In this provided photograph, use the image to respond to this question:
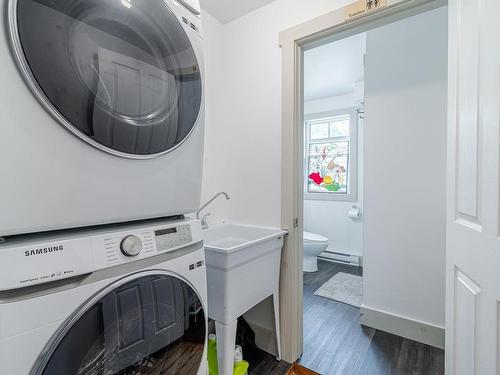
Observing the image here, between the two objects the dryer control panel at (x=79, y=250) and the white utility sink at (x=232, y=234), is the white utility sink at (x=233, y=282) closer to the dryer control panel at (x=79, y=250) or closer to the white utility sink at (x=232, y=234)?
the white utility sink at (x=232, y=234)

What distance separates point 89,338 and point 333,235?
11.0ft

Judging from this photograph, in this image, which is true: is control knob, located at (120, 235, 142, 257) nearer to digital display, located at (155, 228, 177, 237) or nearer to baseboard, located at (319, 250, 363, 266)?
digital display, located at (155, 228, 177, 237)

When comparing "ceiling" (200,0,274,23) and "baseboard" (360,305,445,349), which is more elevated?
"ceiling" (200,0,274,23)

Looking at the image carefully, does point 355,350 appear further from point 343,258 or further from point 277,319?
point 343,258

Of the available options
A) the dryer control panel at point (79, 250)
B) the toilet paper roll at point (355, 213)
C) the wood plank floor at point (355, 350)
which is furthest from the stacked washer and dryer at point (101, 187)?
the toilet paper roll at point (355, 213)

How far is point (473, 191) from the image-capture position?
827 millimetres

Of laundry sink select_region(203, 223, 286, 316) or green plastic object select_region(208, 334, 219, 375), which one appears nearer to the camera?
laundry sink select_region(203, 223, 286, 316)

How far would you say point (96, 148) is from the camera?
0.59m

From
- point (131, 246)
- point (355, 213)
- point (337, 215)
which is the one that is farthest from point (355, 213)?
point (131, 246)

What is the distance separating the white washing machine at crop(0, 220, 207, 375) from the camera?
478mm

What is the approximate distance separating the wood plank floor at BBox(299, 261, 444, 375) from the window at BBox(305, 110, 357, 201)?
1.79 meters

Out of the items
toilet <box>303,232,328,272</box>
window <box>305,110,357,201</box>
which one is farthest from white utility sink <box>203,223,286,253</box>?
window <box>305,110,357,201</box>

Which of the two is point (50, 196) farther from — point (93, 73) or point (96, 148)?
point (93, 73)

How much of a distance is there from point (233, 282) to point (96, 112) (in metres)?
0.97
